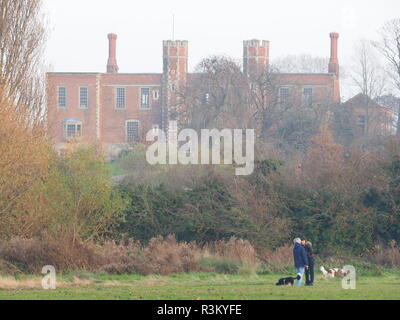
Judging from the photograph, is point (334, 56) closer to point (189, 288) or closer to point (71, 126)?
point (71, 126)

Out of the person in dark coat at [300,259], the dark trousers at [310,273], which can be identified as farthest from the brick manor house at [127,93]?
the person in dark coat at [300,259]

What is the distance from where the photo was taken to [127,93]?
263ft

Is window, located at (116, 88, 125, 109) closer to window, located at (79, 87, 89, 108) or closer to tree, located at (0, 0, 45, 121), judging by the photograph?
window, located at (79, 87, 89, 108)

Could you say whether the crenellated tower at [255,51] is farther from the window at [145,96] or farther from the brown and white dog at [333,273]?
the brown and white dog at [333,273]

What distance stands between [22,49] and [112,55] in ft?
171

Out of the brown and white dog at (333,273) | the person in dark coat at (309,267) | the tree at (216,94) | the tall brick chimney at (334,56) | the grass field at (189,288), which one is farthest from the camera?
the tall brick chimney at (334,56)

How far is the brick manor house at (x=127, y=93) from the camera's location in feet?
258

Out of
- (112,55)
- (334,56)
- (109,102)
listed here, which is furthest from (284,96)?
(112,55)

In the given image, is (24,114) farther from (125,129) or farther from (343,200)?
(125,129)

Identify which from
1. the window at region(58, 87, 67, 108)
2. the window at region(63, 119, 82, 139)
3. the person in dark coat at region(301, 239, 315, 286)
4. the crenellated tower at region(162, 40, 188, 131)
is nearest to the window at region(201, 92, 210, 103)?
the crenellated tower at region(162, 40, 188, 131)

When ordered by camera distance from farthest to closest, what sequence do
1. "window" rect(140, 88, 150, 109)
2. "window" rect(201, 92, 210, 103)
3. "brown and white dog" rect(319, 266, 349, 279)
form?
"window" rect(140, 88, 150, 109) → "window" rect(201, 92, 210, 103) → "brown and white dog" rect(319, 266, 349, 279)

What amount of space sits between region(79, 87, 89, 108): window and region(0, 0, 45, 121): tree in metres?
47.9

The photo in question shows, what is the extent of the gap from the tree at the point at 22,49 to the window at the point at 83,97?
47.9 metres

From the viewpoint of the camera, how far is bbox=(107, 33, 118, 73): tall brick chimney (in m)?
82.2
